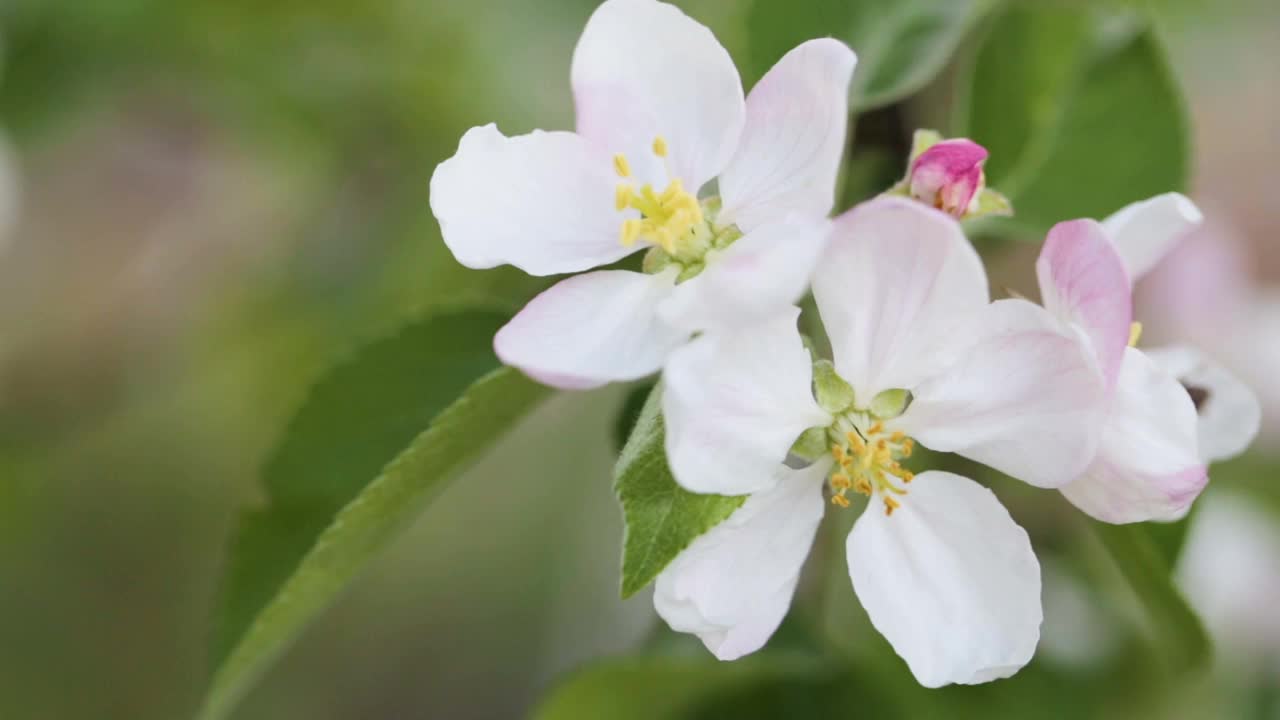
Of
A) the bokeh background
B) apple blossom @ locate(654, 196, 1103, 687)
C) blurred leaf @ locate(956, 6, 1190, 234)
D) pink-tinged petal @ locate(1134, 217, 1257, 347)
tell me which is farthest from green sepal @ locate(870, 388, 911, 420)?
pink-tinged petal @ locate(1134, 217, 1257, 347)

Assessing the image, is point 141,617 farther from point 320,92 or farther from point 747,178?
point 747,178

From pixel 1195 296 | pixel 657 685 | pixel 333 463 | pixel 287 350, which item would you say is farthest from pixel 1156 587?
pixel 287 350

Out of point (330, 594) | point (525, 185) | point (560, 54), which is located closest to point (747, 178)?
point (525, 185)

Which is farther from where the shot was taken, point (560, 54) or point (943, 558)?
point (560, 54)

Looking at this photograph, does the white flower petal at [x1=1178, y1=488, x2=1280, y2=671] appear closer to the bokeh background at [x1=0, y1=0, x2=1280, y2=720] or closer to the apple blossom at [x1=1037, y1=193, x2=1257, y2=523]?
the bokeh background at [x1=0, y1=0, x2=1280, y2=720]

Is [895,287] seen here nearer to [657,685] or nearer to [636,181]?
[636,181]

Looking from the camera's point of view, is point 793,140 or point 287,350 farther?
point 287,350

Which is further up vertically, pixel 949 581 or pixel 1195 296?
pixel 949 581
